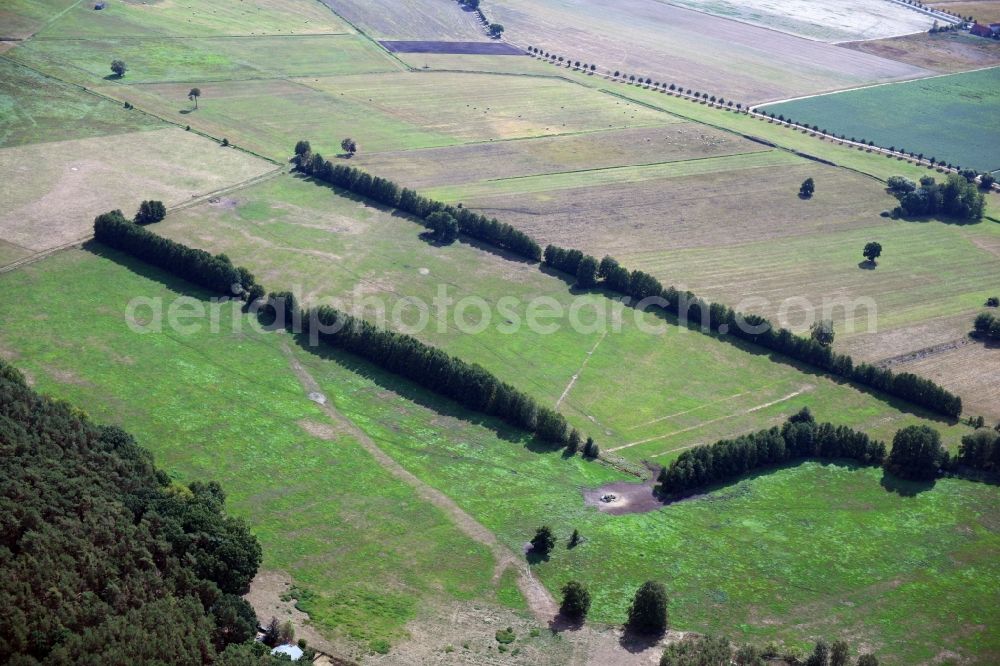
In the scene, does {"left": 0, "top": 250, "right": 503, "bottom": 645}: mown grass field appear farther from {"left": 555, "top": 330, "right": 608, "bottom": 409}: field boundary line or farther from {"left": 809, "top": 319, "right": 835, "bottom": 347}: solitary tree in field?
{"left": 809, "top": 319, "right": 835, "bottom": 347}: solitary tree in field

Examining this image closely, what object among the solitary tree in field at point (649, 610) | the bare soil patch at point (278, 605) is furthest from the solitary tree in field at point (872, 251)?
the bare soil patch at point (278, 605)

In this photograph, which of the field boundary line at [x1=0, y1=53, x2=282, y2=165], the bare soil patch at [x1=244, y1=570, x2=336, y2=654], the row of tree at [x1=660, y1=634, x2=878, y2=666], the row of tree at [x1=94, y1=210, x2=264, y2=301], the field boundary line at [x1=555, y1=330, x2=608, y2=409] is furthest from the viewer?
the field boundary line at [x1=0, y1=53, x2=282, y2=165]

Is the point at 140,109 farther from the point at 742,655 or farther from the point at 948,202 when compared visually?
the point at 742,655

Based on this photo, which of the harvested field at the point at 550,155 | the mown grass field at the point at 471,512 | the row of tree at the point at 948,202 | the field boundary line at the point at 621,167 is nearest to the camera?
the mown grass field at the point at 471,512

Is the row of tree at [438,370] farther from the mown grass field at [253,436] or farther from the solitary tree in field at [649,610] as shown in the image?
the solitary tree in field at [649,610]

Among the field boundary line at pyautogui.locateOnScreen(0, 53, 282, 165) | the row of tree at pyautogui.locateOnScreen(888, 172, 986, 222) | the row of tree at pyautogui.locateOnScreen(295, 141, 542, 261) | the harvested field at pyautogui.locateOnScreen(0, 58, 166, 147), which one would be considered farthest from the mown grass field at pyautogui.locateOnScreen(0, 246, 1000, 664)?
the row of tree at pyautogui.locateOnScreen(888, 172, 986, 222)

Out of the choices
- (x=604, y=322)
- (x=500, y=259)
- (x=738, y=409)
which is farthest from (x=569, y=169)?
(x=738, y=409)
